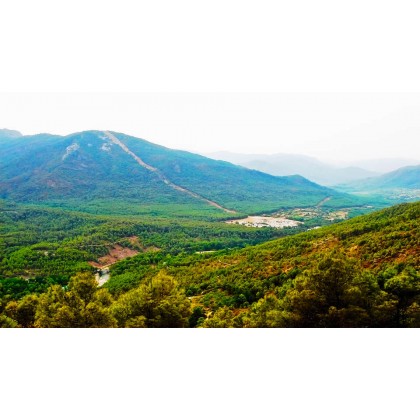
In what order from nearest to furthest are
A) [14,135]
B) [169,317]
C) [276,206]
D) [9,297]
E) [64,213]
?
1. [169,317]
2. [9,297]
3. [64,213]
4. [276,206]
5. [14,135]

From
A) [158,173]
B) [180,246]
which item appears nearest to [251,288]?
[180,246]

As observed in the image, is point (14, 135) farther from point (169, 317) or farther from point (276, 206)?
point (169, 317)

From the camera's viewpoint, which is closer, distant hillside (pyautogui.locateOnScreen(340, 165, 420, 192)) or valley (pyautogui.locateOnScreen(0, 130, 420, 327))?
valley (pyautogui.locateOnScreen(0, 130, 420, 327))

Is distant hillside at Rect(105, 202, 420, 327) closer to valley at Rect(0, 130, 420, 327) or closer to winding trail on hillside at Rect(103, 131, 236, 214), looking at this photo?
valley at Rect(0, 130, 420, 327)

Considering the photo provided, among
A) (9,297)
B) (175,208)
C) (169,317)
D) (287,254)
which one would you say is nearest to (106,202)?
(175,208)

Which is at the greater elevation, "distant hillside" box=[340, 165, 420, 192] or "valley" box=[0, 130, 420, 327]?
"distant hillside" box=[340, 165, 420, 192]

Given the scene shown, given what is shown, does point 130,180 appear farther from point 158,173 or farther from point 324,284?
point 324,284

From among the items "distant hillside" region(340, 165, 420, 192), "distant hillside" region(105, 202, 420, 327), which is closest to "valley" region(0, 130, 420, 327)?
"distant hillside" region(105, 202, 420, 327)
